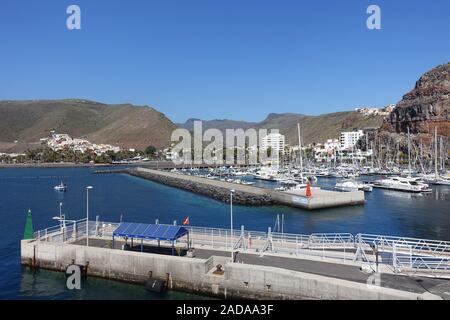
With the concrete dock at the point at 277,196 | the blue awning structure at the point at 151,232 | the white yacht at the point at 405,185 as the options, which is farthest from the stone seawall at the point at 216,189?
the blue awning structure at the point at 151,232

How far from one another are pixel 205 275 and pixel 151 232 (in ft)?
17.1

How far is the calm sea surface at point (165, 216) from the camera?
26.6m

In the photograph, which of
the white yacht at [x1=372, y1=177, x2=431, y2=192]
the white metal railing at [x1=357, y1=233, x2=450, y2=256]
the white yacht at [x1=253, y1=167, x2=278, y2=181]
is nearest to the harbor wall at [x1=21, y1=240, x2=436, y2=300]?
the white metal railing at [x1=357, y1=233, x2=450, y2=256]

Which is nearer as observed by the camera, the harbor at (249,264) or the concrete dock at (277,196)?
the harbor at (249,264)

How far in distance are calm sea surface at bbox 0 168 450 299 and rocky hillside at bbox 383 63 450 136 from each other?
78.8 m

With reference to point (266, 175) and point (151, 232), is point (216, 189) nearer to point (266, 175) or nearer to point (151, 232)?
point (266, 175)

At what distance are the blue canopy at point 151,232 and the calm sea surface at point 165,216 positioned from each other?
328cm

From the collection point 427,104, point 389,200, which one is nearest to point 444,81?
point 427,104

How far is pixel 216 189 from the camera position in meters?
83.6

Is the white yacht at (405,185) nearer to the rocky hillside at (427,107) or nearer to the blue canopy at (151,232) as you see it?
the blue canopy at (151,232)

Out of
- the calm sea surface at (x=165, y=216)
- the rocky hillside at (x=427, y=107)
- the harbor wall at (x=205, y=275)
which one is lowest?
the calm sea surface at (x=165, y=216)

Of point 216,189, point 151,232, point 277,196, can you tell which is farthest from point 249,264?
point 216,189

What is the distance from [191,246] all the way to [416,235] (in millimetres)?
27320
